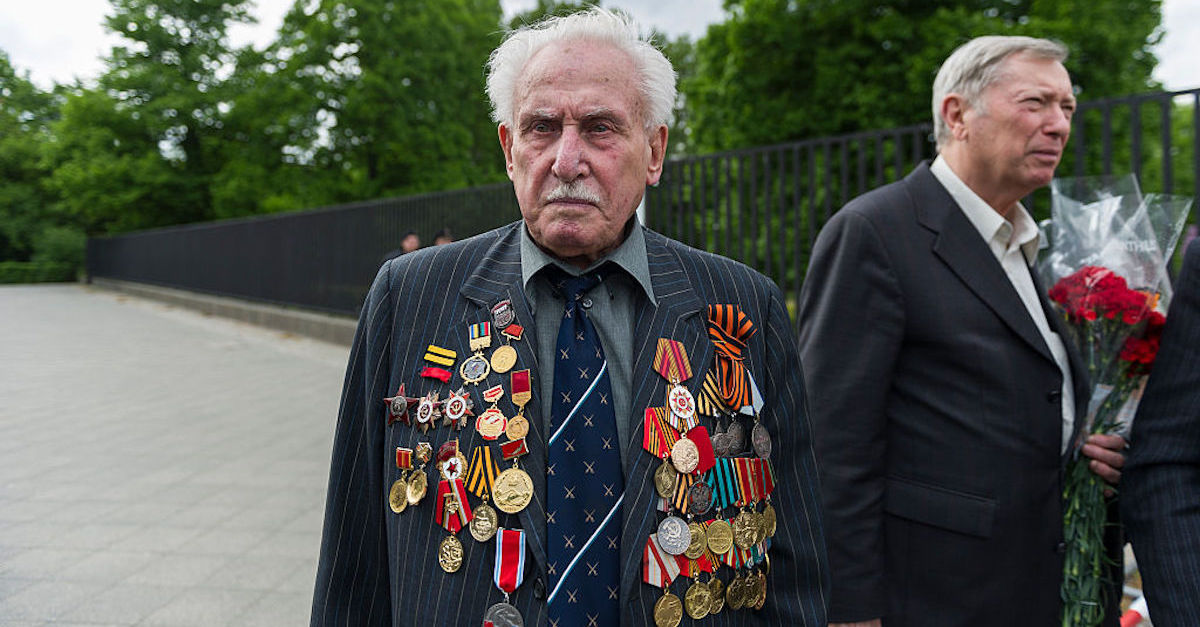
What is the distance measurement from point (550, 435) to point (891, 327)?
3.38 feet

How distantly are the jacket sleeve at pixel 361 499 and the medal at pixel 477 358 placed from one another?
0.18m

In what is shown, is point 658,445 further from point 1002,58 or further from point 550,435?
point 1002,58

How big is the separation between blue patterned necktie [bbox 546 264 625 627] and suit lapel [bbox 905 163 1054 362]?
108 centimetres

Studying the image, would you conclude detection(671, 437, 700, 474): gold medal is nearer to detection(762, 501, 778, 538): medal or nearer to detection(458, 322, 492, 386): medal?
detection(762, 501, 778, 538): medal

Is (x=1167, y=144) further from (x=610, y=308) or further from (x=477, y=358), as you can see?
(x=477, y=358)

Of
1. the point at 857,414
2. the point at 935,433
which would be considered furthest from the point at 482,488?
the point at 935,433

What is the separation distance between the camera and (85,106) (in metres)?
33.4

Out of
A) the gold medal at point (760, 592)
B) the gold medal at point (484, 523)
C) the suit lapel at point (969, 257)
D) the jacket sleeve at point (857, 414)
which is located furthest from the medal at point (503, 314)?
the suit lapel at point (969, 257)

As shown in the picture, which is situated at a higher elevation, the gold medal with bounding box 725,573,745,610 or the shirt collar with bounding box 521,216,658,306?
the shirt collar with bounding box 521,216,658,306

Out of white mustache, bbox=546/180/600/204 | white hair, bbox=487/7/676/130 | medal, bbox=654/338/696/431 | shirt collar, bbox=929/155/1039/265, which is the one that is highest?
white hair, bbox=487/7/676/130

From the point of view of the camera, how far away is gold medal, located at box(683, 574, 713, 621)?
61.2 inches

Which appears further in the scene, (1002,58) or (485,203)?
(485,203)

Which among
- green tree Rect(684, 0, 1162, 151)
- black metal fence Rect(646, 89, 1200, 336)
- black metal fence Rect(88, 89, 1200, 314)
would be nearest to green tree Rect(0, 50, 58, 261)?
black metal fence Rect(88, 89, 1200, 314)

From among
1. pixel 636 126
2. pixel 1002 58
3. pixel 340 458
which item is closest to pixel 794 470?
pixel 636 126
